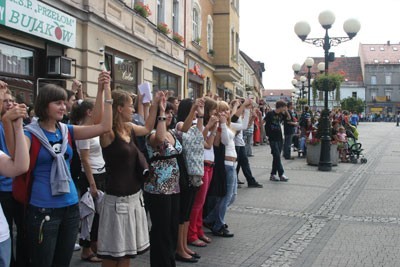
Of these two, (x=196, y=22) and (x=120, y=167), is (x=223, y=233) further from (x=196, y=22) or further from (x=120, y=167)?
(x=196, y=22)

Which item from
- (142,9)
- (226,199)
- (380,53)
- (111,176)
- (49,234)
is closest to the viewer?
(49,234)

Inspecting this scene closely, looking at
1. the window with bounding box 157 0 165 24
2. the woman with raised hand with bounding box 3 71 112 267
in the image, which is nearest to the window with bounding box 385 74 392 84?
the window with bounding box 157 0 165 24

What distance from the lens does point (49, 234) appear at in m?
3.17

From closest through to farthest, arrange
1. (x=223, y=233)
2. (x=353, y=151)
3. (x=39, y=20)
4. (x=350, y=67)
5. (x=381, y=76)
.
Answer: (x=223, y=233) < (x=39, y=20) < (x=353, y=151) < (x=381, y=76) < (x=350, y=67)

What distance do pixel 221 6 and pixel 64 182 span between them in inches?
989

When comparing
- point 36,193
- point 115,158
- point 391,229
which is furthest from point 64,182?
point 391,229

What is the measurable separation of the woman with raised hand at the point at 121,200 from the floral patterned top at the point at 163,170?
0.31 meters

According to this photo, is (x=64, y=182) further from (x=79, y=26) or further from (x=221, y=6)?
(x=221, y=6)

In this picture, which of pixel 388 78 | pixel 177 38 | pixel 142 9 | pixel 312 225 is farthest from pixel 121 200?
pixel 388 78

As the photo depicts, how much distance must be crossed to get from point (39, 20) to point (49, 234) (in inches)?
279

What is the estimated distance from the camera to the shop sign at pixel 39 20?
812 cm

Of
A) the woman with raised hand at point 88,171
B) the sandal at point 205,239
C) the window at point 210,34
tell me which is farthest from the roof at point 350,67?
the woman with raised hand at point 88,171

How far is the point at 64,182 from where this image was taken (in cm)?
320

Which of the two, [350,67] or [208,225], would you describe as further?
[350,67]
